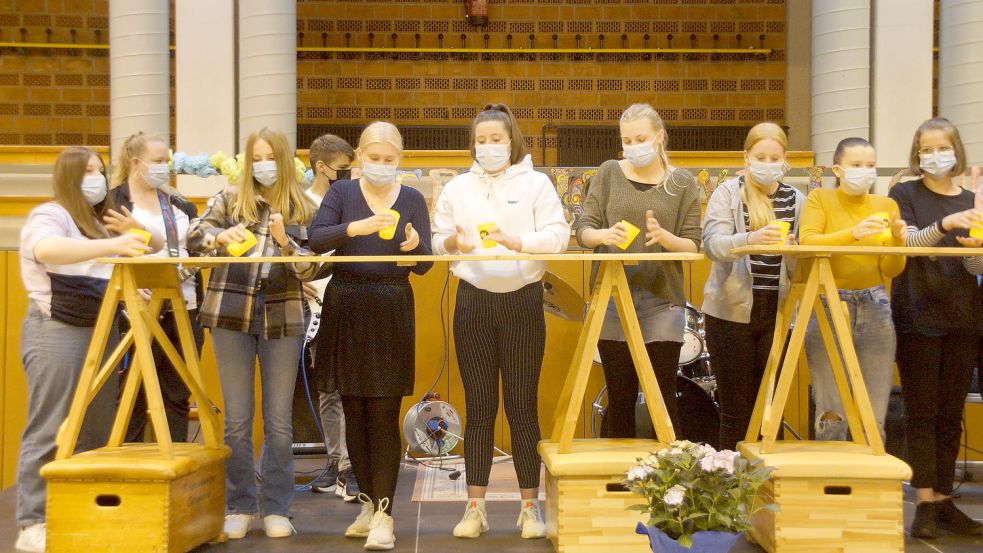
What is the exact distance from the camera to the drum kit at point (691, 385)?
5.01 metres

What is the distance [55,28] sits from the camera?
11453 millimetres

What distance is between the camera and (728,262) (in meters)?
3.71

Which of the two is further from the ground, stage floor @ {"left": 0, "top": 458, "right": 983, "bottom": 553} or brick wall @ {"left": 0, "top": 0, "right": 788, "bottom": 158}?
brick wall @ {"left": 0, "top": 0, "right": 788, "bottom": 158}

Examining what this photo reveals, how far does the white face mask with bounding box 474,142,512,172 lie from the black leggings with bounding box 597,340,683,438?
758mm

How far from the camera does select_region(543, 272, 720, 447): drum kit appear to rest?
501 centimetres

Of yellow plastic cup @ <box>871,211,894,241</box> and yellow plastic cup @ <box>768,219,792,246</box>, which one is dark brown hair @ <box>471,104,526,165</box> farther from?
yellow plastic cup @ <box>871,211,894,241</box>

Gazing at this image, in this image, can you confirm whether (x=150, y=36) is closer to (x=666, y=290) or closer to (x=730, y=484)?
(x=666, y=290)

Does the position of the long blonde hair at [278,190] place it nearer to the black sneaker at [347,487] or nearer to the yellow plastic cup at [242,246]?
the yellow plastic cup at [242,246]

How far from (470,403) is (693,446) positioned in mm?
885

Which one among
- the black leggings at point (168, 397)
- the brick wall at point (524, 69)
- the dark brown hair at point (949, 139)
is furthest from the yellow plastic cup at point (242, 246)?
the brick wall at point (524, 69)

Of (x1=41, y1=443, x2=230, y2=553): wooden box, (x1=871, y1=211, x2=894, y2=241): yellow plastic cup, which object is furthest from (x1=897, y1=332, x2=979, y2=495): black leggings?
(x1=41, y1=443, x2=230, y2=553): wooden box

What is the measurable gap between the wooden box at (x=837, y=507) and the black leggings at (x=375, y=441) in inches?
49.2

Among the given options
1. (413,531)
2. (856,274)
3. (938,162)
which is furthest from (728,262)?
(413,531)

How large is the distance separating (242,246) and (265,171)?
0.38 meters
